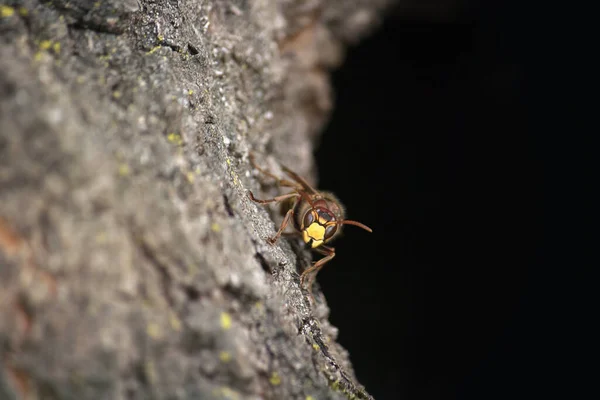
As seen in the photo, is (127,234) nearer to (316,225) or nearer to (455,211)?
(316,225)

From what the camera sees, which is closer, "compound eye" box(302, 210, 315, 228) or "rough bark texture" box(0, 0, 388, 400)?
"rough bark texture" box(0, 0, 388, 400)

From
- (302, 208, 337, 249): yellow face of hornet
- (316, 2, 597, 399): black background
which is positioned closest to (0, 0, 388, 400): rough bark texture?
(302, 208, 337, 249): yellow face of hornet

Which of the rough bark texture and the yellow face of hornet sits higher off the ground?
the rough bark texture

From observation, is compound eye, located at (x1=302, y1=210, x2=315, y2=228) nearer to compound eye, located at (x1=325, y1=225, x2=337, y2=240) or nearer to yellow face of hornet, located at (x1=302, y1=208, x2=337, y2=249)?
yellow face of hornet, located at (x1=302, y1=208, x2=337, y2=249)

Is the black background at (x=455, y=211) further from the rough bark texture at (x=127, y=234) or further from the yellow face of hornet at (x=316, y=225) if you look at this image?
the rough bark texture at (x=127, y=234)

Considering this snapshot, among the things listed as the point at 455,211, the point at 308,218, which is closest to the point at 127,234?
the point at 308,218

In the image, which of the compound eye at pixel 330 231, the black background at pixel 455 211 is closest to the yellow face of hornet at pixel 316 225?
the compound eye at pixel 330 231
